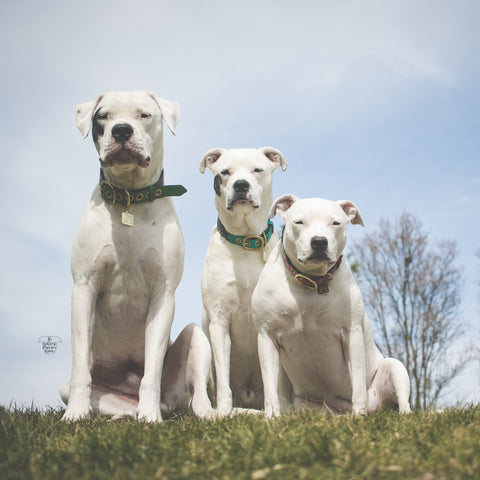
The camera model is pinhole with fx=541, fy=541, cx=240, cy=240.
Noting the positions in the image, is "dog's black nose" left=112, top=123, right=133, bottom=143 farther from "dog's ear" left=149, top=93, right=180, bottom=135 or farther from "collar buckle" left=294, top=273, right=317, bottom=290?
"collar buckle" left=294, top=273, right=317, bottom=290

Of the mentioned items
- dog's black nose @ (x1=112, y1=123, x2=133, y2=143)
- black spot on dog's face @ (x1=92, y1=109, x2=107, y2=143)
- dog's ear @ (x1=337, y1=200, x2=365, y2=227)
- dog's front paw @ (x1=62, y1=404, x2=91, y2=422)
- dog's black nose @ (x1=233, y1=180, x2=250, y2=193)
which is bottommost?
dog's front paw @ (x1=62, y1=404, x2=91, y2=422)

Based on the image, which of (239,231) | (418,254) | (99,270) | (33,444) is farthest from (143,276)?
(418,254)

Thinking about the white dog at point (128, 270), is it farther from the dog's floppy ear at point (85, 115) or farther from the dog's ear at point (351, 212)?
the dog's ear at point (351, 212)

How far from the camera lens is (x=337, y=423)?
3.95 meters

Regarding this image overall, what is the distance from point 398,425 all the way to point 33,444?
8.55ft

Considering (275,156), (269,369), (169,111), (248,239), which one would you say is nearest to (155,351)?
(269,369)

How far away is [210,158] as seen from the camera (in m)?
6.64

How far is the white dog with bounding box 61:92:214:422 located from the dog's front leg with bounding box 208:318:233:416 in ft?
0.80

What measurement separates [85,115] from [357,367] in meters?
3.73

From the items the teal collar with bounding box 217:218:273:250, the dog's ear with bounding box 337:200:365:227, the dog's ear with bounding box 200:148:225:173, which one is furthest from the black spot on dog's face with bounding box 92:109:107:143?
→ the dog's ear with bounding box 337:200:365:227

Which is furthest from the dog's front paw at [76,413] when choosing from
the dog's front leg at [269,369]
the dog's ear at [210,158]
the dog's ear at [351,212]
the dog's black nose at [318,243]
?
the dog's ear at [351,212]

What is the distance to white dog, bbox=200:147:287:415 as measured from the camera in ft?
19.9

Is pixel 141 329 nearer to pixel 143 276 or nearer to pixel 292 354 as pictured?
pixel 143 276

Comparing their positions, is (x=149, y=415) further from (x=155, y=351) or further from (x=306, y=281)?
(x=306, y=281)
